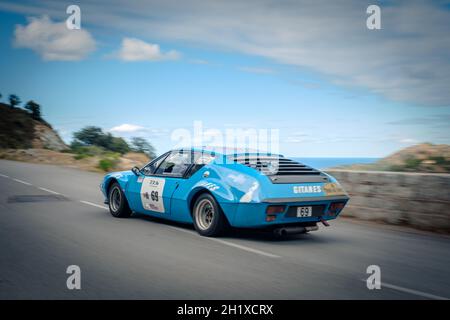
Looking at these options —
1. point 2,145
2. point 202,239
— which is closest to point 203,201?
point 202,239

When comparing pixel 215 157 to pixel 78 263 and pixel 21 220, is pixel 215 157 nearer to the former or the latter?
pixel 78 263

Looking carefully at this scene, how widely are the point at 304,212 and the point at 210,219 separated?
1409mm

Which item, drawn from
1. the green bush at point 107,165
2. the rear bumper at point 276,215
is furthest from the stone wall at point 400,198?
the green bush at point 107,165

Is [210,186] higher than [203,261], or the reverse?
[210,186]

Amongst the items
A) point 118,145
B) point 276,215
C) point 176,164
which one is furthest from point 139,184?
point 118,145

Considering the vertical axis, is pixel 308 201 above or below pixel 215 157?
below

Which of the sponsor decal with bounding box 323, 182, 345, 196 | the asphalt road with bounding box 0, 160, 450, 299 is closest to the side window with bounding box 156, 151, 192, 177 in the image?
the asphalt road with bounding box 0, 160, 450, 299

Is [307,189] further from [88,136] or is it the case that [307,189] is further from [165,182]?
[88,136]

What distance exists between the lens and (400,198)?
9.38 metres

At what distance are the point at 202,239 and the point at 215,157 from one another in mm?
1252

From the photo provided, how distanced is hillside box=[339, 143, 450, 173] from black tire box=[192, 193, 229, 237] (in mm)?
7518

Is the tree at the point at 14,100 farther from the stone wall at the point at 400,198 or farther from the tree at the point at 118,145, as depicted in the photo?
the stone wall at the point at 400,198
